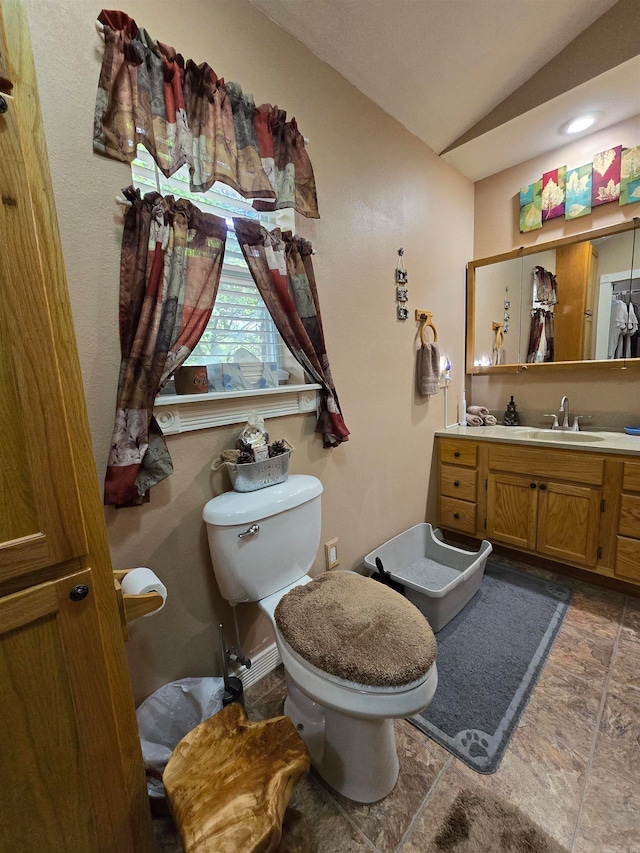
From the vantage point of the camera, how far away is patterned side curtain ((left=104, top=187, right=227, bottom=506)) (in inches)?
38.4

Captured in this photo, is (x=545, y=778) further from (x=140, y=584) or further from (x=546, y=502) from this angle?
(x=140, y=584)

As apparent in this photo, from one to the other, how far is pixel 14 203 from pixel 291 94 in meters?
1.31

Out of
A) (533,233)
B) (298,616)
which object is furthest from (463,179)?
(298,616)

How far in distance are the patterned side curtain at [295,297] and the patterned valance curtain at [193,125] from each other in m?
0.13

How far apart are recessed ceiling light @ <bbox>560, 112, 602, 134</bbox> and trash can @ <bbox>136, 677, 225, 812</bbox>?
121 inches

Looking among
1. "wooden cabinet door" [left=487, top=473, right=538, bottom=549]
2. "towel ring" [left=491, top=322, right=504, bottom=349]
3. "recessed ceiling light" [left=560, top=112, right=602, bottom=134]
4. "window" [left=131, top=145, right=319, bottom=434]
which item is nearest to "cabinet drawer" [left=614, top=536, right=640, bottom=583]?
"wooden cabinet door" [left=487, top=473, right=538, bottom=549]

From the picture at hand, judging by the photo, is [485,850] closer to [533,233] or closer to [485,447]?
[485,447]

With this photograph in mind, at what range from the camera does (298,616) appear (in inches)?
39.8

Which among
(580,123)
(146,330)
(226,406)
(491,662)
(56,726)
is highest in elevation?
(580,123)

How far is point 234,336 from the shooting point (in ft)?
4.29

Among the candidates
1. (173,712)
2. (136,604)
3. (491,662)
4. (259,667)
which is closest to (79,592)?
(136,604)

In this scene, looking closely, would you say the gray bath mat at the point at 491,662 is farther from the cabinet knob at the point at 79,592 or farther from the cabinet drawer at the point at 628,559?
the cabinet knob at the point at 79,592

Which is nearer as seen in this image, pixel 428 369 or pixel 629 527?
pixel 629 527

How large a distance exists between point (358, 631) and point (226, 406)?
824 millimetres
